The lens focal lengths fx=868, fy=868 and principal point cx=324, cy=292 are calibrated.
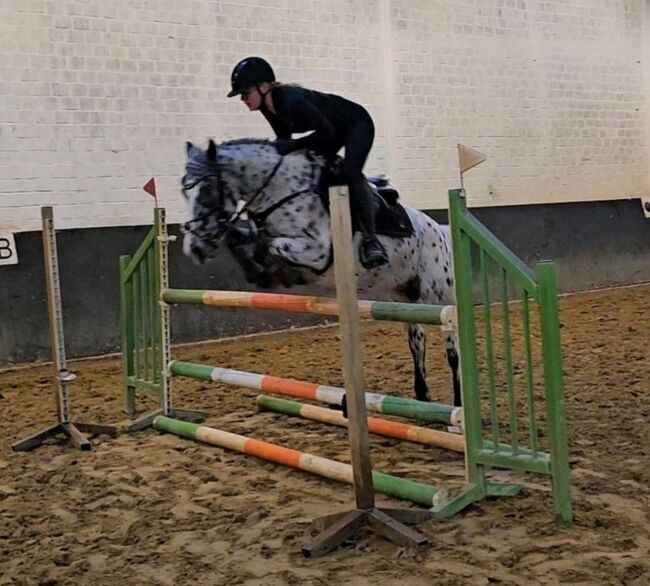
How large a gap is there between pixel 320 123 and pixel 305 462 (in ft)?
4.43

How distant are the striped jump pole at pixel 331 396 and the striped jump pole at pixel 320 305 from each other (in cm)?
29

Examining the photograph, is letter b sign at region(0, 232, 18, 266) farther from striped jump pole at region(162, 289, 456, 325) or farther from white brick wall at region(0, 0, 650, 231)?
striped jump pole at region(162, 289, 456, 325)

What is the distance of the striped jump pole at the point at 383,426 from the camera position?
10.0ft

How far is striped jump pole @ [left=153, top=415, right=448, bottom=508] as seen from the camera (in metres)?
2.72

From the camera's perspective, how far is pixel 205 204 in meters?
3.44

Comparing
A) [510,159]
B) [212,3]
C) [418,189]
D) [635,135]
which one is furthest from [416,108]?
[635,135]

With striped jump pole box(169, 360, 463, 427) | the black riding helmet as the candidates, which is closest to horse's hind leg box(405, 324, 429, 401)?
striped jump pole box(169, 360, 463, 427)

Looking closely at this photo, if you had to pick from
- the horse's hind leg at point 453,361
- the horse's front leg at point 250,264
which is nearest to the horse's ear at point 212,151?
the horse's front leg at point 250,264

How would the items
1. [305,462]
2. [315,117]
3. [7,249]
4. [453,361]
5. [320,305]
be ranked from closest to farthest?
1. [305,462]
2. [320,305]
3. [315,117]
4. [453,361]
5. [7,249]

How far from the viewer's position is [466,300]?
270cm

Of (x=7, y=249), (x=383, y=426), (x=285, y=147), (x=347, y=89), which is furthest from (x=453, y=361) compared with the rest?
(x=347, y=89)

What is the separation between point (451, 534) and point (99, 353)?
4467mm

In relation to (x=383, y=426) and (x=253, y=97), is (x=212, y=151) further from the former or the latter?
(x=383, y=426)

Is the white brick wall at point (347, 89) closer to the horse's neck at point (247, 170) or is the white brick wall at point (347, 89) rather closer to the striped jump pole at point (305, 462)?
the striped jump pole at point (305, 462)
